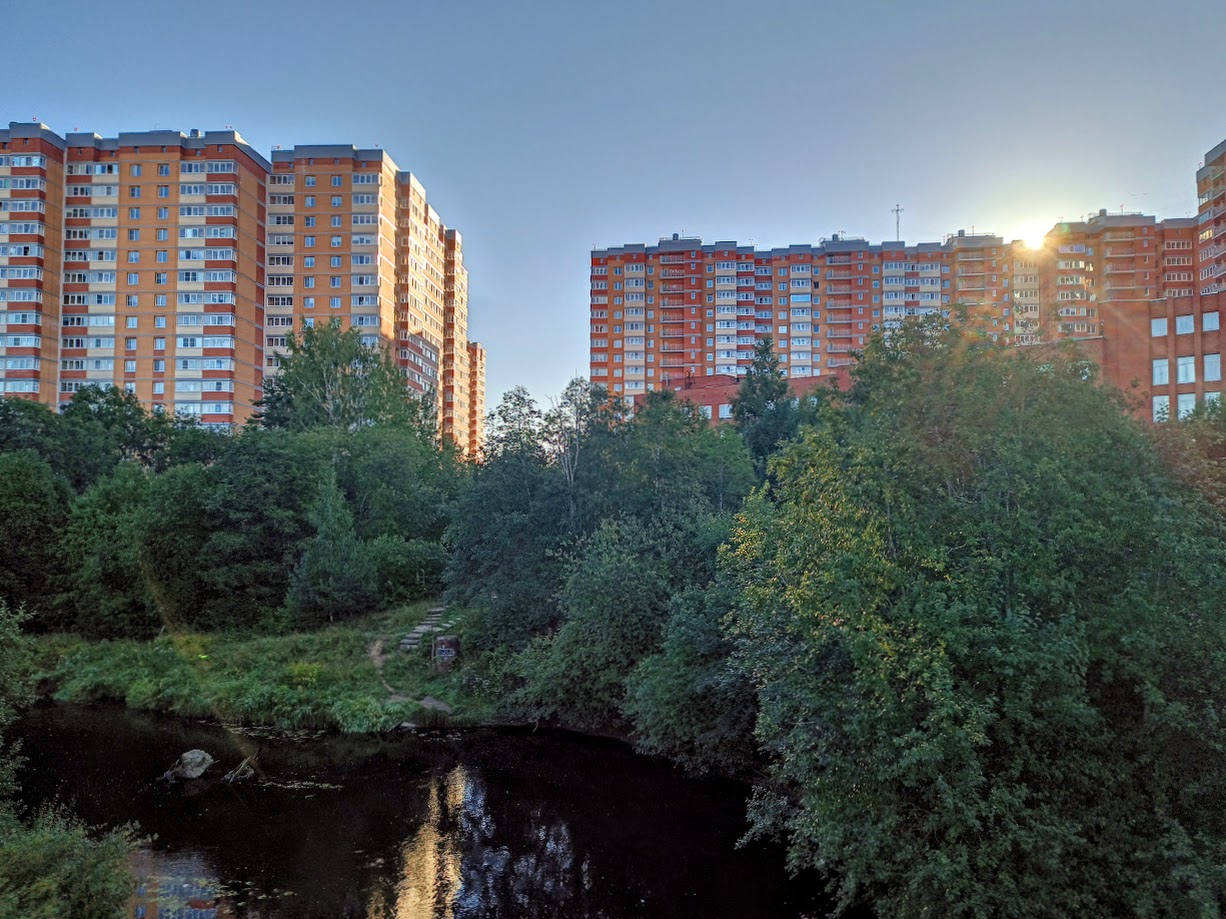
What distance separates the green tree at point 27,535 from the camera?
39.9 metres

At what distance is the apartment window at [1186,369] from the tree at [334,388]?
50.9 m

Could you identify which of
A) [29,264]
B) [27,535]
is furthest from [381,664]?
[29,264]

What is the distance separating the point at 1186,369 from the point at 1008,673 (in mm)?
54688

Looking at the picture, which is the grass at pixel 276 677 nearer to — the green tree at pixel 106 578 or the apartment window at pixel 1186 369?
the green tree at pixel 106 578

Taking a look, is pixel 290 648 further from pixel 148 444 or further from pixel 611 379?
pixel 611 379

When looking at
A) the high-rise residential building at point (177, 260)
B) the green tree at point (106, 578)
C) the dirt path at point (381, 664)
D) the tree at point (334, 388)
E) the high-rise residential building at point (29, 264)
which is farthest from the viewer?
the high-rise residential building at point (177, 260)

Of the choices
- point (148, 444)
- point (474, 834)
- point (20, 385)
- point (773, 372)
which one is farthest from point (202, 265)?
point (474, 834)

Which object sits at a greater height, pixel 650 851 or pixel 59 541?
pixel 59 541

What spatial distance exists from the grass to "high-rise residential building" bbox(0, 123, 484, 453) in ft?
141

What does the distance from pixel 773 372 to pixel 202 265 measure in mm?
56853

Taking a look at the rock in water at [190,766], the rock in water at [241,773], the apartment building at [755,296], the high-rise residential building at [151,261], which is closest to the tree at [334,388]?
the high-rise residential building at [151,261]

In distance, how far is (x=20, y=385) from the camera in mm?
78500

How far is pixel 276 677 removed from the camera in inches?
1250

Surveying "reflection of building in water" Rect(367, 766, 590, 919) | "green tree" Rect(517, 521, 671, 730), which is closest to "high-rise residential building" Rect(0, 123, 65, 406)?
"green tree" Rect(517, 521, 671, 730)
